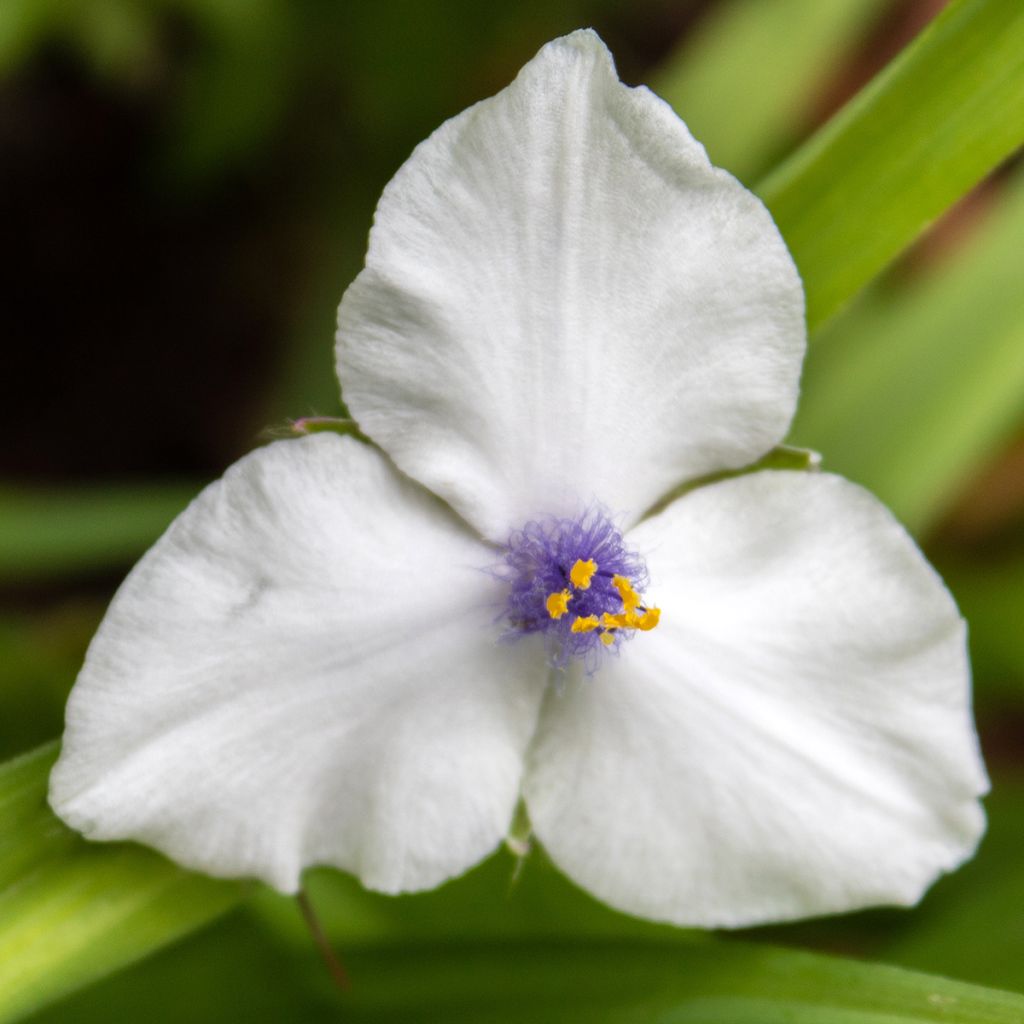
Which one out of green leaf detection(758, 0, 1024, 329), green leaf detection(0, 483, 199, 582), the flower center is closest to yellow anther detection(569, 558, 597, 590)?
the flower center

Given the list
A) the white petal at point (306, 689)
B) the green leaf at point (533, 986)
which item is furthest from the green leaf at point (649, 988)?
the white petal at point (306, 689)

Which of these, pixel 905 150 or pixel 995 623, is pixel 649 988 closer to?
pixel 905 150

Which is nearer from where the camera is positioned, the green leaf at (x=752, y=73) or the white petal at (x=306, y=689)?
the white petal at (x=306, y=689)

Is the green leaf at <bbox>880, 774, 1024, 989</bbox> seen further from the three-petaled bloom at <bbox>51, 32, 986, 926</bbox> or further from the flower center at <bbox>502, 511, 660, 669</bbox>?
the flower center at <bbox>502, 511, 660, 669</bbox>

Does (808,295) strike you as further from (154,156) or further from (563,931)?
(154,156)

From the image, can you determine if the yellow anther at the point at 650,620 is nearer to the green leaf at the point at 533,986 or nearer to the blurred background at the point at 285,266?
the green leaf at the point at 533,986

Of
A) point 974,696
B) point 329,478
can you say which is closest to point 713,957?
point 329,478

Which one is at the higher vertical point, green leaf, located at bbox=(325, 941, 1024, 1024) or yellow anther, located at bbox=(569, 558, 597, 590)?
yellow anther, located at bbox=(569, 558, 597, 590)
